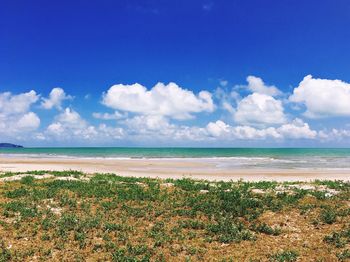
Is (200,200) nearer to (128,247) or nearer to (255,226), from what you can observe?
(255,226)

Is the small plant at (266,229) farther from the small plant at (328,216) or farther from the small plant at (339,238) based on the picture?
the small plant at (328,216)

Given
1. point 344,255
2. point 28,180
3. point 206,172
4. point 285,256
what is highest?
point 28,180

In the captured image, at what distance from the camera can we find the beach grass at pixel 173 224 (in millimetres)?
12781

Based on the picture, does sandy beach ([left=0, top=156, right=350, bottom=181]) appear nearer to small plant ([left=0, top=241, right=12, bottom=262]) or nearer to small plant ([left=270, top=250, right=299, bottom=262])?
small plant ([left=270, top=250, right=299, bottom=262])

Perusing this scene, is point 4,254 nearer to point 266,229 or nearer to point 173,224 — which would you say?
point 173,224

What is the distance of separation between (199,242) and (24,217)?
327 inches

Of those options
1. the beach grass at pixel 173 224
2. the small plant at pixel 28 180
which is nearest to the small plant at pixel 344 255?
the beach grass at pixel 173 224

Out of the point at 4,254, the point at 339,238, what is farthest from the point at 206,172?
the point at 4,254

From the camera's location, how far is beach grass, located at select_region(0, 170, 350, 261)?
12781 millimetres

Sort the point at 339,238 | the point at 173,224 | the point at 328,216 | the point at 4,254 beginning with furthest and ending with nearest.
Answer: the point at 328,216
the point at 173,224
the point at 339,238
the point at 4,254

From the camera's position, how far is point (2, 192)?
21.4 m

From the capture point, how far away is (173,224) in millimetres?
15930

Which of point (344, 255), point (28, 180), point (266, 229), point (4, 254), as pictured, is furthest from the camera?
point (28, 180)

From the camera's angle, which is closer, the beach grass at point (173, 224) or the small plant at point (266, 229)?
the beach grass at point (173, 224)
